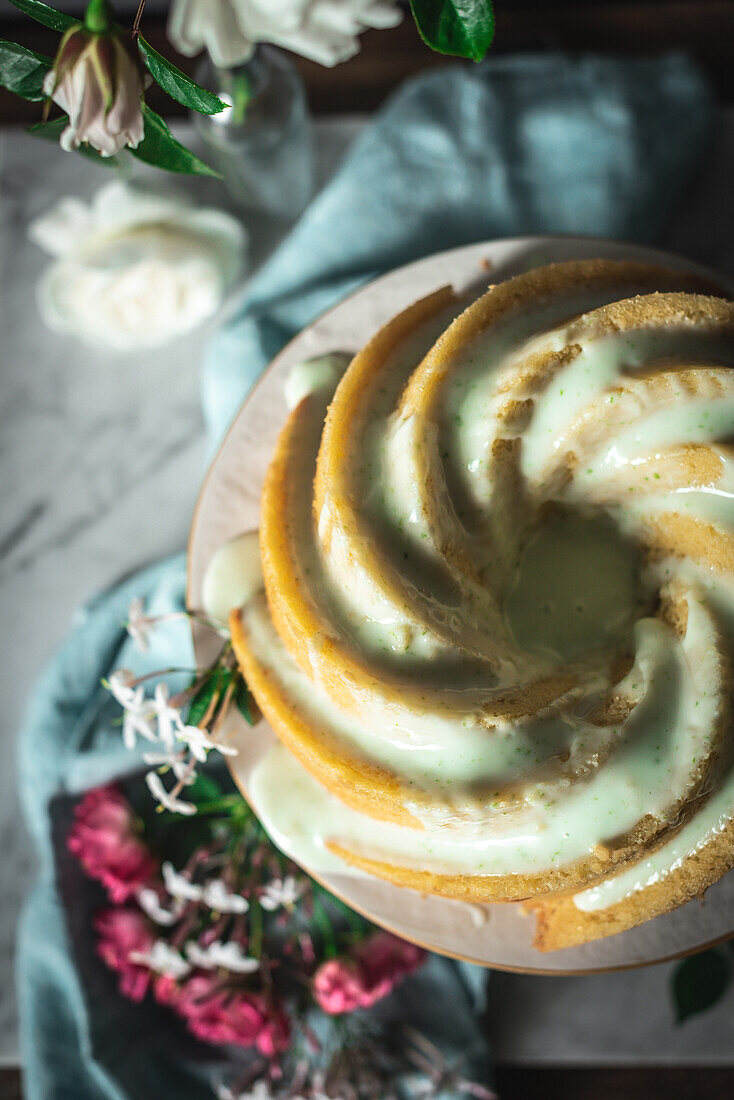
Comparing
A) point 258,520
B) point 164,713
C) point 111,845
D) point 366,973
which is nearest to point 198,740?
point 164,713

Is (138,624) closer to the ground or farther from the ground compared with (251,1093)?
farther from the ground

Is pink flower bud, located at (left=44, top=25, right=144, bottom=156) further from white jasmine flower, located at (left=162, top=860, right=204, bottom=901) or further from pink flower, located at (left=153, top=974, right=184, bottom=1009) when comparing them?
pink flower, located at (left=153, top=974, right=184, bottom=1009)

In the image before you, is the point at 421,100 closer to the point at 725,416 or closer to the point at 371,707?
the point at 725,416

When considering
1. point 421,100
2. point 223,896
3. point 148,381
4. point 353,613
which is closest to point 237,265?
point 148,381

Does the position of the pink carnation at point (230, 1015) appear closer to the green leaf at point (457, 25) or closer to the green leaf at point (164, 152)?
the green leaf at point (164, 152)

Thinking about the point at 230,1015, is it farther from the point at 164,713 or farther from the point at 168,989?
the point at 164,713

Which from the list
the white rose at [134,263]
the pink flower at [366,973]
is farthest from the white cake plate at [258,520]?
the white rose at [134,263]

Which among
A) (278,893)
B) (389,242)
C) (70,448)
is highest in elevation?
(389,242)
